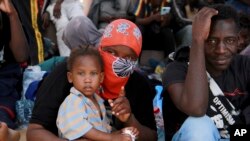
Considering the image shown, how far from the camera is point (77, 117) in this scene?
2.71m

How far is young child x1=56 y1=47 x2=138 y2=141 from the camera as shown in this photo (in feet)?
8.87

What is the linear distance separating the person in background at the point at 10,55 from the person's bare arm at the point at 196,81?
1460mm

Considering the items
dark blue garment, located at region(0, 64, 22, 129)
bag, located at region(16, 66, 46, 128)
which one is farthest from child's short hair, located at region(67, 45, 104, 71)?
bag, located at region(16, 66, 46, 128)

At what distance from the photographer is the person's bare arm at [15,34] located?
3.75 metres

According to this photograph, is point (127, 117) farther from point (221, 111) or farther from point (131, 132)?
point (221, 111)

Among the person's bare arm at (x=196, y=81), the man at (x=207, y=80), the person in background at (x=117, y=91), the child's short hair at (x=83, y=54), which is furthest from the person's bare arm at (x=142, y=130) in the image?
the child's short hair at (x=83, y=54)

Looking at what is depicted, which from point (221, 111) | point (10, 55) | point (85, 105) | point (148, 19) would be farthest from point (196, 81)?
point (148, 19)

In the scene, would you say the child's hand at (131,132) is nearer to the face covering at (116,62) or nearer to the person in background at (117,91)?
the person in background at (117,91)

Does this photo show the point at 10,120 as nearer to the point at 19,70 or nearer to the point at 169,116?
the point at 19,70

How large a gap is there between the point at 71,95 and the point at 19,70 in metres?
1.35

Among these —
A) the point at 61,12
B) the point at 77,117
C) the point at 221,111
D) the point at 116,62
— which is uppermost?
the point at 116,62

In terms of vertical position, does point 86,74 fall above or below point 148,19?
above

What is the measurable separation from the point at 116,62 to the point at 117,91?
0.21 meters

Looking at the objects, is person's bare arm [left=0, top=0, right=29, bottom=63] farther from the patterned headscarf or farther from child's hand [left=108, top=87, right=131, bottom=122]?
child's hand [left=108, top=87, right=131, bottom=122]
